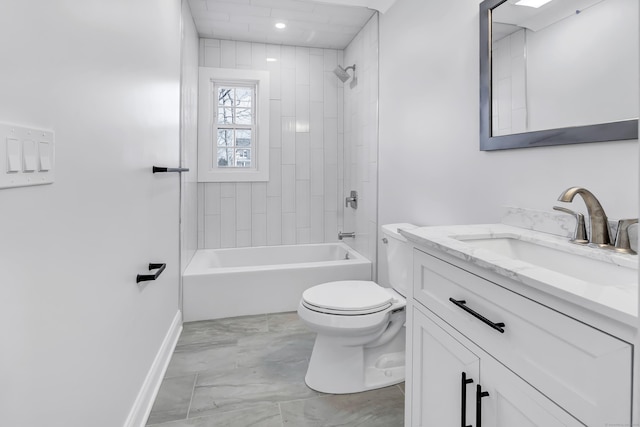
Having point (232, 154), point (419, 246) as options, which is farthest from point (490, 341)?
point (232, 154)

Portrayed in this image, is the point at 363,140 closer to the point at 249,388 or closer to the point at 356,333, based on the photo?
the point at 356,333

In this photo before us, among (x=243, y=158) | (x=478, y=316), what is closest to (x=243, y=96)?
(x=243, y=158)

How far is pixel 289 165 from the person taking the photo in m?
3.58

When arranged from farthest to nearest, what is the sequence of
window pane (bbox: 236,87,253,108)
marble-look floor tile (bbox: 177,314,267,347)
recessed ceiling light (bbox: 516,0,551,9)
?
window pane (bbox: 236,87,253,108), marble-look floor tile (bbox: 177,314,267,347), recessed ceiling light (bbox: 516,0,551,9)

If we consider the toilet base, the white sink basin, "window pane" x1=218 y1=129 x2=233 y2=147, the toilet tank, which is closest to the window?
"window pane" x1=218 y1=129 x2=233 y2=147

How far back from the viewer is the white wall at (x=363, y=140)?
9.52ft

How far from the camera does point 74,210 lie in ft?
3.11

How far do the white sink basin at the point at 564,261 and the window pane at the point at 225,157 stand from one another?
277 cm

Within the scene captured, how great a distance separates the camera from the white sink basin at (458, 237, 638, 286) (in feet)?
2.94

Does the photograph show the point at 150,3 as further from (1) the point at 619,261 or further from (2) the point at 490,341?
(1) the point at 619,261

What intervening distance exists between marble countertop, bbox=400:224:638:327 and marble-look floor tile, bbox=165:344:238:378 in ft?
4.86

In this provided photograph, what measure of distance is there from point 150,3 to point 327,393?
2072 mm

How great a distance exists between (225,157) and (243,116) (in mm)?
450

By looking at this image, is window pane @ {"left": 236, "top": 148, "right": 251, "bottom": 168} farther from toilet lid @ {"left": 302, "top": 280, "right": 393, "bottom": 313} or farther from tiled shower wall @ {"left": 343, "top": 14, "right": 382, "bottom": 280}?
toilet lid @ {"left": 302, "top": 280, "right": 393, "bottom": 313}
